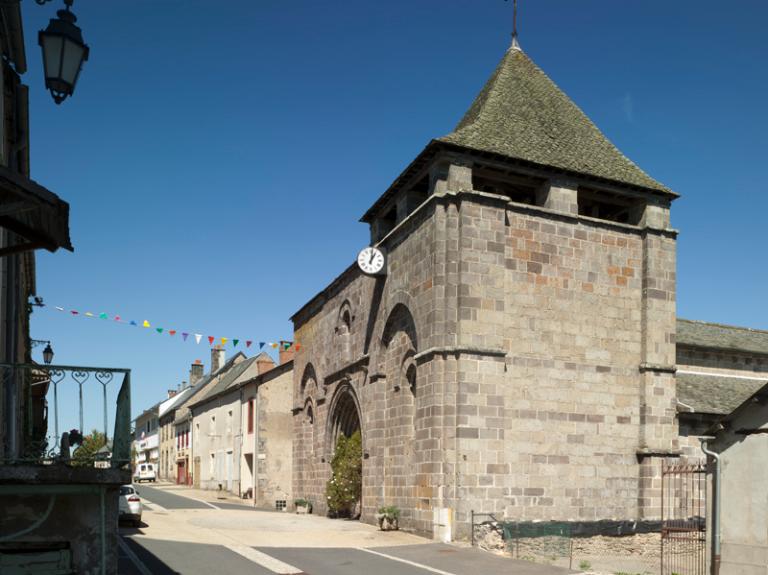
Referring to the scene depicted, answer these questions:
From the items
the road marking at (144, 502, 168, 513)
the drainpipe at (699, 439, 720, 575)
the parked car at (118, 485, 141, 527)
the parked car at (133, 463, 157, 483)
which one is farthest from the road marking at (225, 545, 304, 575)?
the parked car at (133, 463, 157, 483)

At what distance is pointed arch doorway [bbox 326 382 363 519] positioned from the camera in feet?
80.4

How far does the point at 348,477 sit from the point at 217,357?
4344cm

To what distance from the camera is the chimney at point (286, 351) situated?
3403 cm

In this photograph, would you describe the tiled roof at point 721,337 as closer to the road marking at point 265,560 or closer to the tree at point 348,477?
the tree at point 348,477

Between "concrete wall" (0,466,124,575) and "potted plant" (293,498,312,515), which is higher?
"concrete wall" (0,466,124,575)

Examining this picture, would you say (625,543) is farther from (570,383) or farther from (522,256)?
(522,256)

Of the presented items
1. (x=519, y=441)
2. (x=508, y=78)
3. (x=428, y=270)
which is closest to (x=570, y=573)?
(x=519, y=441)

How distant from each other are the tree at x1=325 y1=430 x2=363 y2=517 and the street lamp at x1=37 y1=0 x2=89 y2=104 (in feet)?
64.2

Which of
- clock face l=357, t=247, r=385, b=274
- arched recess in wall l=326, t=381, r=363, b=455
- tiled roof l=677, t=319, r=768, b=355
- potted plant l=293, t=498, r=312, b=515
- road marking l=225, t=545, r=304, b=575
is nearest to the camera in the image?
road marking l=225, t=545, r=304, b=575

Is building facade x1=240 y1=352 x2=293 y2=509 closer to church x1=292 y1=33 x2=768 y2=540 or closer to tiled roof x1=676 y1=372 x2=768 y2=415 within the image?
church x1=292 y1=33 x2=768 y2=540

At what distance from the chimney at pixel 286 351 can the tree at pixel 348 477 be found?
926 centimetres

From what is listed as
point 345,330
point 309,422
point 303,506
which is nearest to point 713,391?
point 345,330

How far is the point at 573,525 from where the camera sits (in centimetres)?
1873

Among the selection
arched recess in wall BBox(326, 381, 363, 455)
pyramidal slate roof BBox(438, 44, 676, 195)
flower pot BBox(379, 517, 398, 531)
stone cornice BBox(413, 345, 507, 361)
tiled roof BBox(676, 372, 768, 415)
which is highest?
pyramidal slate roof BBox(438, 44, 676, 195)
